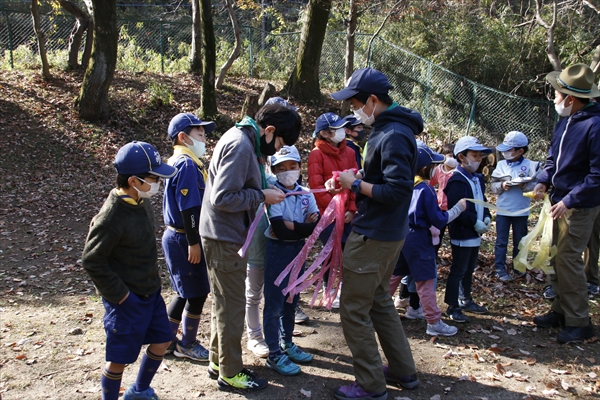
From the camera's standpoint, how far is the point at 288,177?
4.67 m

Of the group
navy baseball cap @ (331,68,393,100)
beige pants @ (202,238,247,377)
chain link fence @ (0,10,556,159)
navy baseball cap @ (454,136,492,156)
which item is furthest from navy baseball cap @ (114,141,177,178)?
chain link fence @ (0,10,556,159)

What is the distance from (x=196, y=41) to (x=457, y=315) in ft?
49.0

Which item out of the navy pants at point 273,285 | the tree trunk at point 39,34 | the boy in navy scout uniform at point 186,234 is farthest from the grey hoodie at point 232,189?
the tree trunk at point 39,34

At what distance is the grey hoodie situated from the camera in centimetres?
369

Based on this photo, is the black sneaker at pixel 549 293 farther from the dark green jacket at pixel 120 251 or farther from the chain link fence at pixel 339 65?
the chain link fence at pixel 339 65

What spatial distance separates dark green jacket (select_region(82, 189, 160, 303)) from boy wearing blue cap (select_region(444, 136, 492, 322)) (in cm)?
328

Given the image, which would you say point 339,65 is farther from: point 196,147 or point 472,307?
point 196,147

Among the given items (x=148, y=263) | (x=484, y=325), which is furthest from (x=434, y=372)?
(x=148, y=263)

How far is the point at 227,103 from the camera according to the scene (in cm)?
1616

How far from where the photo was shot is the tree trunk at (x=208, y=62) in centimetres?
1334

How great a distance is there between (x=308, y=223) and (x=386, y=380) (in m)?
1.48

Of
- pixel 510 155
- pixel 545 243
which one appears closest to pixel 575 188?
pixel 545 243

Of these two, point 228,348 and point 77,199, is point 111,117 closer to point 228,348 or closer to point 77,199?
point 77,199

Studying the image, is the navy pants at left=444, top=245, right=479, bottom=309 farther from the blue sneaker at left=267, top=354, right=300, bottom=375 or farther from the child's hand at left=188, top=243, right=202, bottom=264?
the child's hand at left=188, top=243, right=202, bottom=264
